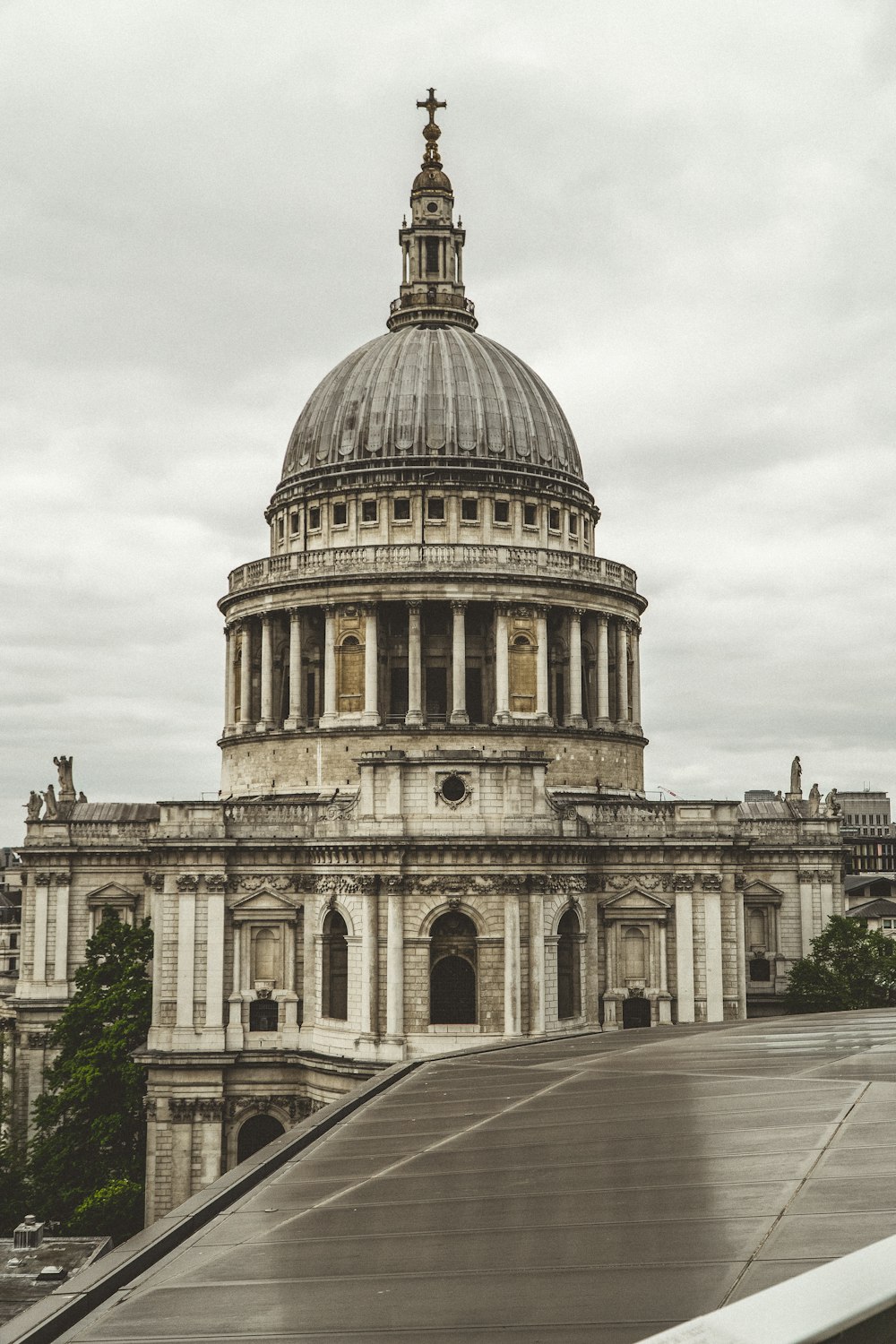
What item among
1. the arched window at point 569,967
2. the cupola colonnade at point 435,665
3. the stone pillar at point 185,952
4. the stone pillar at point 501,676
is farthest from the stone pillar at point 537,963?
the stone pillar at point 501,676

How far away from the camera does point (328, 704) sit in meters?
70.4

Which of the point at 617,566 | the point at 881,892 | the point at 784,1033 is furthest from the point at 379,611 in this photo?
the point at 881,892

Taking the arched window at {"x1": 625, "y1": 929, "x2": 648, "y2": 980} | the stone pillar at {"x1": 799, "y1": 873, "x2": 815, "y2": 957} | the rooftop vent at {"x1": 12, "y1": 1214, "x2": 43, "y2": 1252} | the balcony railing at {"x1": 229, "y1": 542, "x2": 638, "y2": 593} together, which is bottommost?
the rooftop vent at {"x1": 12, "y1": 1214, "x2": 43, "y2": 1252}

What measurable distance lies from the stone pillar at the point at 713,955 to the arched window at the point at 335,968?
1491cm

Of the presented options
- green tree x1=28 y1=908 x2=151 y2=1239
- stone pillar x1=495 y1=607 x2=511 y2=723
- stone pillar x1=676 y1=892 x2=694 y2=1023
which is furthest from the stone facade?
green tree x1=28 y1=908 x2=151 y2=1239

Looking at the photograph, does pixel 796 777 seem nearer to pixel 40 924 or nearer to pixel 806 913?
pixel 806 913

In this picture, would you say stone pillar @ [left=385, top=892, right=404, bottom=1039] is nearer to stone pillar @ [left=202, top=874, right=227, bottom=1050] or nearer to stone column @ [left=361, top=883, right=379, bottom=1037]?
stone column @ [left=361, top=883, right=379, bottom=1037]

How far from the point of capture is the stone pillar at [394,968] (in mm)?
55281

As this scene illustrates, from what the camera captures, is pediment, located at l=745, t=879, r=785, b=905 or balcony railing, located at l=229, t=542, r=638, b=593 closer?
balcony railing, located at l=229, t=542, r=638, b=593

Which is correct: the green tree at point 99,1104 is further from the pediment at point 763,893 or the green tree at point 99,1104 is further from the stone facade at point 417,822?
the pediment at point 763,893

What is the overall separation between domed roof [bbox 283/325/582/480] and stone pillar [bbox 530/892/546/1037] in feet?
87.0

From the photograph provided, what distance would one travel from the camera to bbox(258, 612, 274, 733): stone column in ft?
238

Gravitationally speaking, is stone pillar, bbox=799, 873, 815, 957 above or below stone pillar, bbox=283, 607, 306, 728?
below

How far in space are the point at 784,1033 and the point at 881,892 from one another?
121 m
